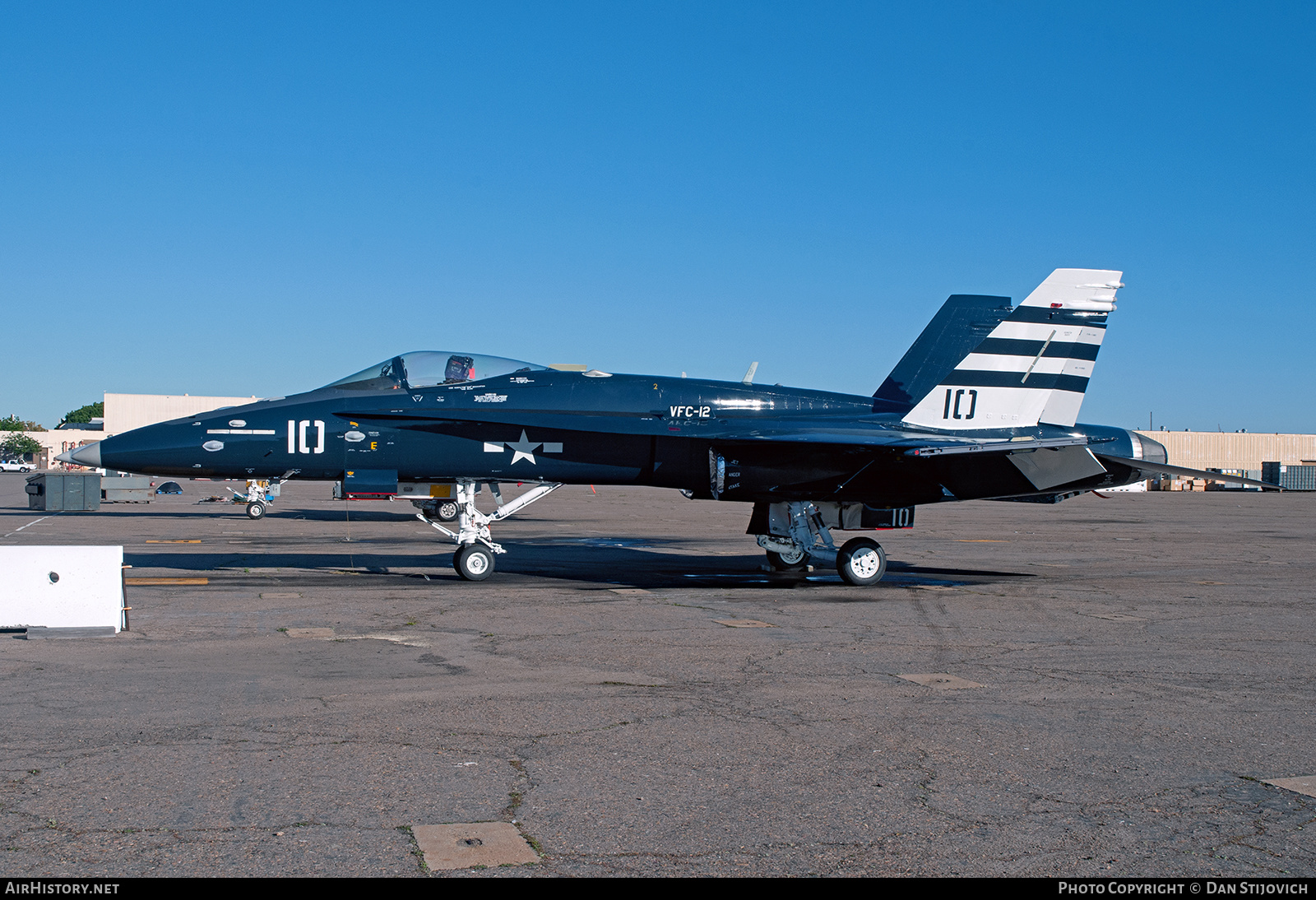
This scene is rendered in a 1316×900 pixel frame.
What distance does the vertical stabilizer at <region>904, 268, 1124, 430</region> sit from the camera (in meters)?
15.4

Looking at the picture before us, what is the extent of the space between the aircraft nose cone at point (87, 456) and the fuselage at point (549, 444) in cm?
12

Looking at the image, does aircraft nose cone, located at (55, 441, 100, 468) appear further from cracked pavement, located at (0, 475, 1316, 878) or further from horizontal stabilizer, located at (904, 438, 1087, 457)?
horizontal stabilizer, located at (904, 438, 1087, 457)

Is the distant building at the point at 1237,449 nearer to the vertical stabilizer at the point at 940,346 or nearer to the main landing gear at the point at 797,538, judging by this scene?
the vertical stabilizer at the point at 940,346

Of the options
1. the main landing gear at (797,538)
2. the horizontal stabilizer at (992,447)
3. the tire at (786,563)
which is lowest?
the tire at (786,563)

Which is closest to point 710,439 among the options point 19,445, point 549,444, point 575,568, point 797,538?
point 549,444

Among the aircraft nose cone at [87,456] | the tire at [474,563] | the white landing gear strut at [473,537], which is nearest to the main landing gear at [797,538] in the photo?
the white landing gear strut at [473,537]

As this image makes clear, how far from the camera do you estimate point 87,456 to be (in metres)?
14.1

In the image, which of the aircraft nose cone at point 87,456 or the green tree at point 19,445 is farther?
the green tree at point 19,445

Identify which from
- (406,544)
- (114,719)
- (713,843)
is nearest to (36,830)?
(114,719)

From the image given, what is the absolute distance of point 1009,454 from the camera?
1462 cm

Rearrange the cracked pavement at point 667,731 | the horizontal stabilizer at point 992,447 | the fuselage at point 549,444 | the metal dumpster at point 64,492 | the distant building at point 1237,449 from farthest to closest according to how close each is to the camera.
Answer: the distant building at point 1237,449 < the metal dumpster at point 64,492 < the fuselage at point 549,444 < the horizontal stabilizer at point 992,447 < the cracked pavement at point 667,731

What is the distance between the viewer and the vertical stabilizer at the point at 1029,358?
15.4 metres

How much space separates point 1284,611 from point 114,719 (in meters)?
12.5

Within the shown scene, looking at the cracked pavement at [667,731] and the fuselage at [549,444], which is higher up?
the fuselage at [549,444]
